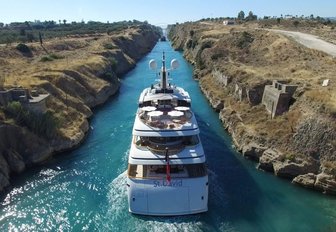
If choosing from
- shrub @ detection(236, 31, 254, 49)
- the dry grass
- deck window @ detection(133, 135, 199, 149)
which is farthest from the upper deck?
shrub @ detection(236, 31, 254, 49)

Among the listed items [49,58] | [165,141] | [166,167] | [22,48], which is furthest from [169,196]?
[22,48]

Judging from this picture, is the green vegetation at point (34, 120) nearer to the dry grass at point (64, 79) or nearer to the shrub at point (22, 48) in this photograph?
the dry grass at point (64, 79)

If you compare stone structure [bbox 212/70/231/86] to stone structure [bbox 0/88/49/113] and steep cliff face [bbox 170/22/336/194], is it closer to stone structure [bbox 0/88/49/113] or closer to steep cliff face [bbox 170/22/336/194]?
steep cliff face [bbox 170/22/336/194]

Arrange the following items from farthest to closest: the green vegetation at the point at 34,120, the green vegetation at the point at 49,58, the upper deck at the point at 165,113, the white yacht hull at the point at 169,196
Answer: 1. the green vegetation at the point at 49,58
2. the green vegetation at the point at 34,120
3. the upper deck at the point at 165,113
4. the white yacht hull at the point at 169,196

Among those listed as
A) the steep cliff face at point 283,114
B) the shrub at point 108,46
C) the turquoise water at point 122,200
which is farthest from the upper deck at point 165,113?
the shrub at point 108,46

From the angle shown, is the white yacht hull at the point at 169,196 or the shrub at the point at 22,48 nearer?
the white yacht hull at the point at 169,196

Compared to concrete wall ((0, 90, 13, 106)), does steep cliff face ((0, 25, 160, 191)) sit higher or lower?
lower

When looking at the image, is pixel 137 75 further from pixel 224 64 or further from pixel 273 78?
pixel 273 78
